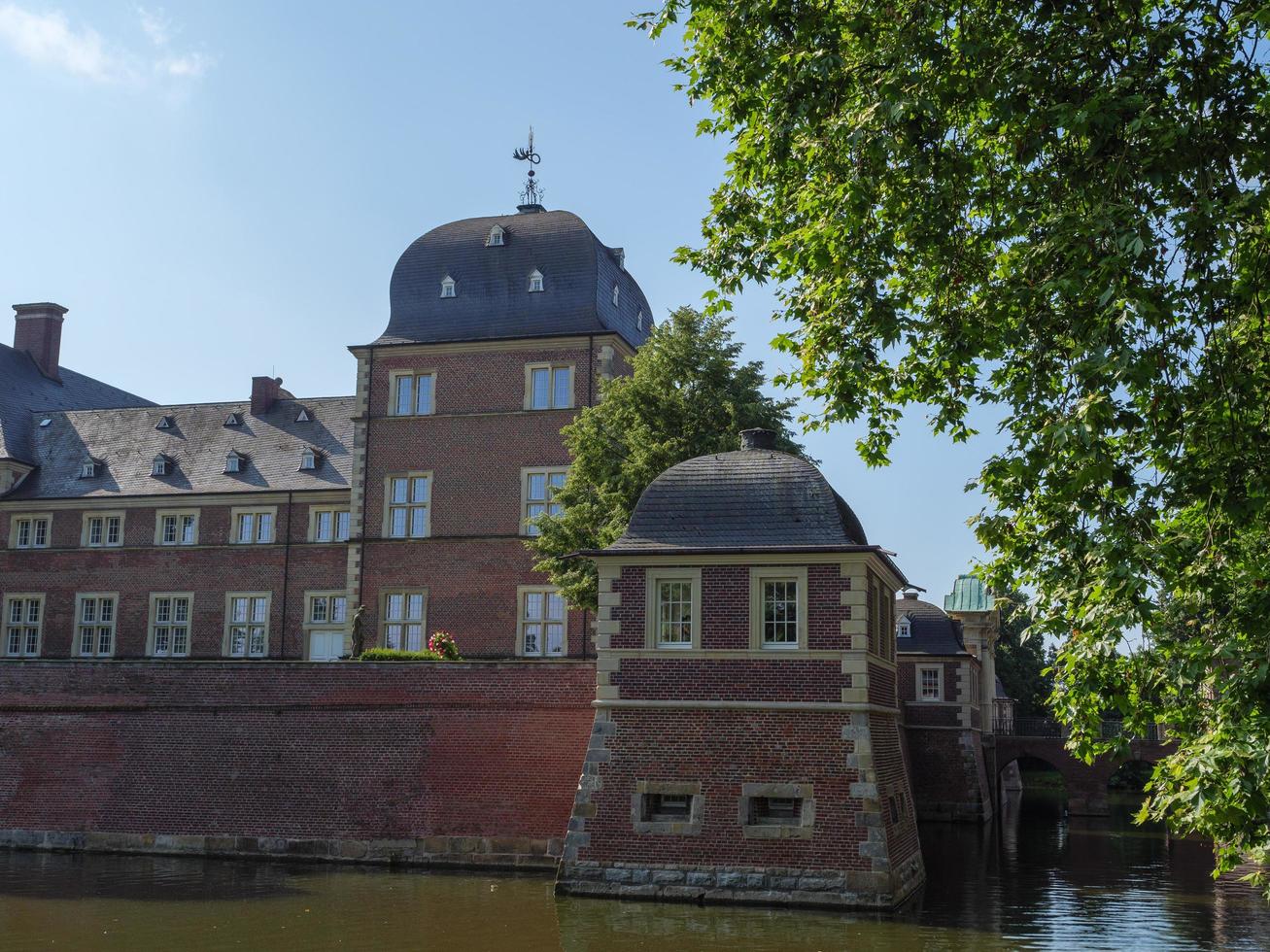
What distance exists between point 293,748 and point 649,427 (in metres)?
10.3

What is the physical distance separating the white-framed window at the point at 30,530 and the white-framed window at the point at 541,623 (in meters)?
17.0

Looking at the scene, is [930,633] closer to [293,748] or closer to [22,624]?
[293,748]

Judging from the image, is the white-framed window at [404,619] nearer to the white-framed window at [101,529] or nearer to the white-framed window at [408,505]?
the white-framed window at [408,505]

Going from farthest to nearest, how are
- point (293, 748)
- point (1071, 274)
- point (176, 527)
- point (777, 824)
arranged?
point (176, 527)
point (293, 748)
point (777, 824)
point (1071, 274)

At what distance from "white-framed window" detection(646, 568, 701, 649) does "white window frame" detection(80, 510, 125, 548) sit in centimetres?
2476

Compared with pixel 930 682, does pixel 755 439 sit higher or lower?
higher

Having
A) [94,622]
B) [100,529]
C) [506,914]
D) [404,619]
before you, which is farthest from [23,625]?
[506,914]

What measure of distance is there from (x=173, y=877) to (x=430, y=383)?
16.1 meters

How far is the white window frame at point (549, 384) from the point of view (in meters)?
33.8

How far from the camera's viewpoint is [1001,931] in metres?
18.2

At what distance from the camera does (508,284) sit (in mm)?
35281

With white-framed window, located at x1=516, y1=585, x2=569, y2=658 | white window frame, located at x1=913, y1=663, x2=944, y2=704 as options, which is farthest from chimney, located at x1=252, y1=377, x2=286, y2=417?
white window frame, located at x1=913, y1=663, x2=944, y2=704

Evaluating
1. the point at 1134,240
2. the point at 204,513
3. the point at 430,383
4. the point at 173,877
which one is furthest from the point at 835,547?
the point at 204,513

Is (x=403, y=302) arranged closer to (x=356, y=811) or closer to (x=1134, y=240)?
(x=356, y=811)
